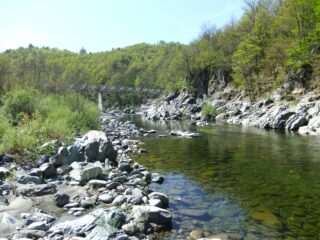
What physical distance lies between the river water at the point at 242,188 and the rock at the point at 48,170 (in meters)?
4.13

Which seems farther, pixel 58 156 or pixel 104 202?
pixel 58 156

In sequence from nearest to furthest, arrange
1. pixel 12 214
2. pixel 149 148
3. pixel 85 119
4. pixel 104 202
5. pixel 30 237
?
1. pixel 30 237
2. pixel 12 214
3. pixel 104 202
4. pixel 149 148
5. pixel 85 119

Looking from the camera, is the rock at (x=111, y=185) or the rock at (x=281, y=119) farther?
the rock at (x=281, y=119)

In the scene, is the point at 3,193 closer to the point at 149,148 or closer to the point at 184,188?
the point at 184,188

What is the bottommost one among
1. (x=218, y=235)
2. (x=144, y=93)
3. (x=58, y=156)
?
(x=218, y=235)

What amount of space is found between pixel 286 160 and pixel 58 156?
36.6 ft

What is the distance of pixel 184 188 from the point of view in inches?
520

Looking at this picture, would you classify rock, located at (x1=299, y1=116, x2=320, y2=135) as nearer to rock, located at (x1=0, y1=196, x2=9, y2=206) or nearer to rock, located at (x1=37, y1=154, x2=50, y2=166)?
rock, located at (x1=37, y1=154, x2=50, y2=166)

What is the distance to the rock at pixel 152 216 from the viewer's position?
29.3ft

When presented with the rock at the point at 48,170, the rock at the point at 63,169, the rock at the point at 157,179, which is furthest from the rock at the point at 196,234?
the rock at the point at 63,169

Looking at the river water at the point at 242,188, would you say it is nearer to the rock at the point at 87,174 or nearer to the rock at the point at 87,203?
the rock at the point at 87,174

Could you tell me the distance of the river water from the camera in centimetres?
919

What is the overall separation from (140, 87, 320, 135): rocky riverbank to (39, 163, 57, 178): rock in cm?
2255

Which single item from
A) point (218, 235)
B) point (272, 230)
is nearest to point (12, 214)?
point (218, 235)
